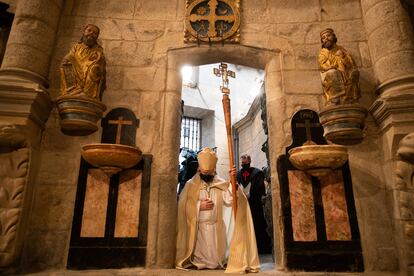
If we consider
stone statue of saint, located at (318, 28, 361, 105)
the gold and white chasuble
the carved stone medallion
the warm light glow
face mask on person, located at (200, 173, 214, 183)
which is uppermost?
the warm light glow

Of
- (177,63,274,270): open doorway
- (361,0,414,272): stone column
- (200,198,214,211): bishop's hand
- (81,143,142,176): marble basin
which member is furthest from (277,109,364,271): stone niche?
(177,63,274,270): open doorway

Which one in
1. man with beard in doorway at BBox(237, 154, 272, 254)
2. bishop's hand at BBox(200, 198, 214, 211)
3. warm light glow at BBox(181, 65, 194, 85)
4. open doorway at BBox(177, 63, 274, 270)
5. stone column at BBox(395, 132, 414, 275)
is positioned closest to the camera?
stone column at BBox(395, 132, 414, 275)

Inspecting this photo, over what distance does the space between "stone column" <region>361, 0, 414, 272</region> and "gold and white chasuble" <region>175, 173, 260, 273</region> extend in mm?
1507

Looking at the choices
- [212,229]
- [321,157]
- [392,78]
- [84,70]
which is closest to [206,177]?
[212,229]

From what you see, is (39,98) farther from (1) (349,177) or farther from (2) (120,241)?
(1) (349,177)

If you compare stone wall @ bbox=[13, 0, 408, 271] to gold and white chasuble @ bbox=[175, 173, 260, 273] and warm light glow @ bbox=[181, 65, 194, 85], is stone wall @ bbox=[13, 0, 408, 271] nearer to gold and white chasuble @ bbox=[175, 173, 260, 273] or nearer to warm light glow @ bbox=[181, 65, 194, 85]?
gold and white chasuble @ bbox=[175, 173, 260, 273]

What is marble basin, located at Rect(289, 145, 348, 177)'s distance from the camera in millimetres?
3057

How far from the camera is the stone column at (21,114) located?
9.53ft

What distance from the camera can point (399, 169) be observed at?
3.00m

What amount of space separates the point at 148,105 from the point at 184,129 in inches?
219

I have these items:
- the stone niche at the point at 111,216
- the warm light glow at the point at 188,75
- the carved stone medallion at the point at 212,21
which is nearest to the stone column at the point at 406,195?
the carved stone medallion at the point at 212,21

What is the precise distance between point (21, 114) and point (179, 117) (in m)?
1.66

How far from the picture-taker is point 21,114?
310 centimetres

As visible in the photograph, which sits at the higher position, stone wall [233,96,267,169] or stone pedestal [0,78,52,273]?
stone wall [233,96,267,169]
